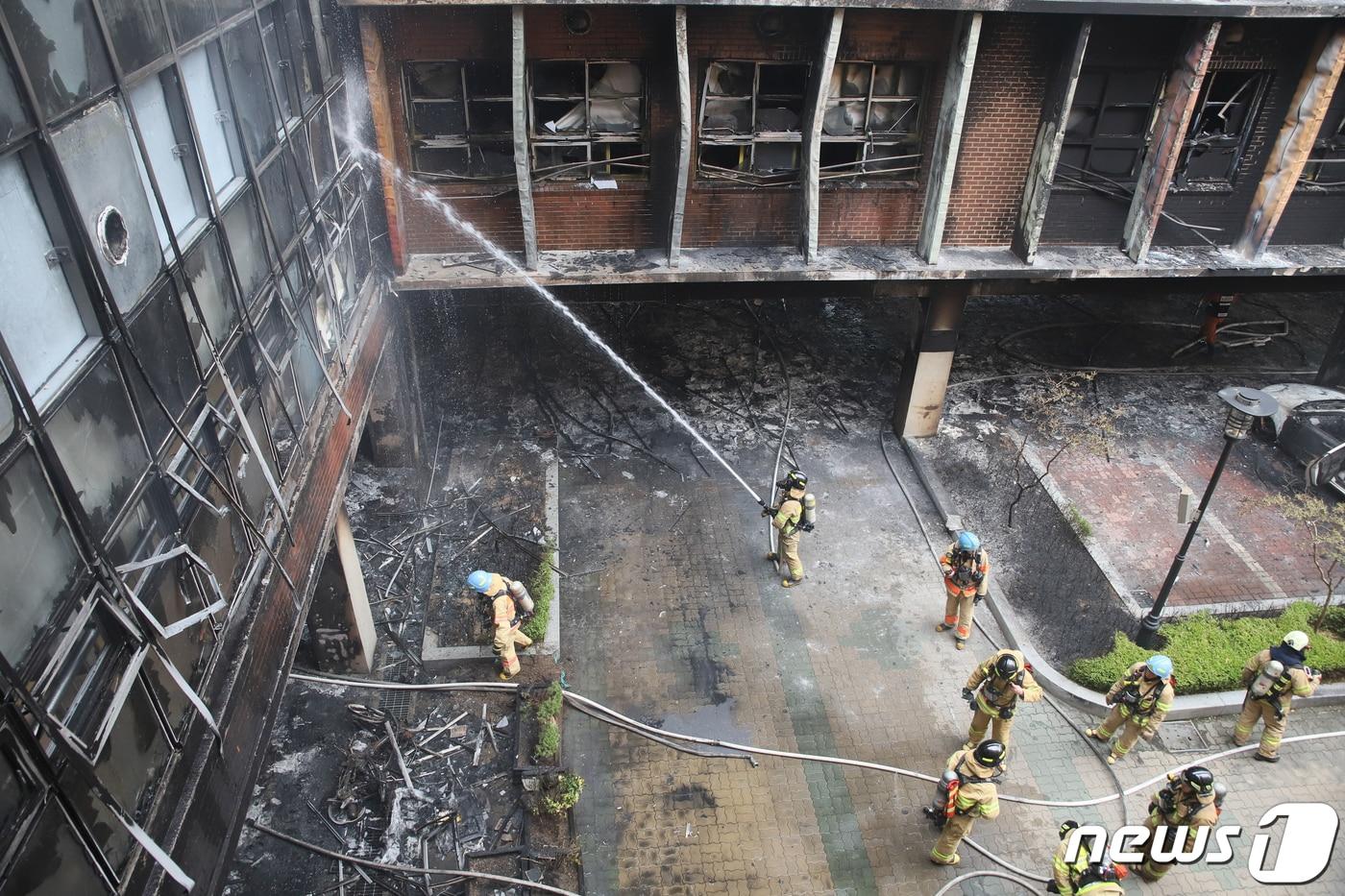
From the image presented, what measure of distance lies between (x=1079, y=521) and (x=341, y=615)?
30.8 feet

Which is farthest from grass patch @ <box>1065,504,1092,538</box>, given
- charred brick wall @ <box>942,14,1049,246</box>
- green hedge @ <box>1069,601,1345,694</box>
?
charred brick wall @ <box>942,14,1049,246</box>

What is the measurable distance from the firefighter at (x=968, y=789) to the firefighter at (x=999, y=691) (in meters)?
0.59

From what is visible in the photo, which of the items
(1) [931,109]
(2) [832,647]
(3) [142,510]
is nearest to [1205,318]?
(1) [931,109]

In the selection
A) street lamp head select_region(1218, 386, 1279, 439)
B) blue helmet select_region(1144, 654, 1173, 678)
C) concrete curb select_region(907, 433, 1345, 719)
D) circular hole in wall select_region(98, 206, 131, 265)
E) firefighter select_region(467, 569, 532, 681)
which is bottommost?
concrete curb select_region(907, 433, 1345, 719)

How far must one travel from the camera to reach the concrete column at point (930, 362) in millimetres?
12398

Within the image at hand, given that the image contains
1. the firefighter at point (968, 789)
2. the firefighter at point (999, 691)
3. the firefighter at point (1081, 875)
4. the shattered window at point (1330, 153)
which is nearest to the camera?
the firefighter at point (1081, 875)

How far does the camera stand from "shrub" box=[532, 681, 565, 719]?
8969 millimetres

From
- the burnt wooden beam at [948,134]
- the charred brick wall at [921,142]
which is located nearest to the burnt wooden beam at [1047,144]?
the burnt wooden beam at [948,134]

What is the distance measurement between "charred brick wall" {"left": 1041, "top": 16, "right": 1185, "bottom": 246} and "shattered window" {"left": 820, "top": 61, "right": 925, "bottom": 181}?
2069mm

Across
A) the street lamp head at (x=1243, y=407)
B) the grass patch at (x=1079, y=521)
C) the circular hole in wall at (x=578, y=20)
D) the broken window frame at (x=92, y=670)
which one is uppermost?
the circular hole in wall at (x=578, y=20)

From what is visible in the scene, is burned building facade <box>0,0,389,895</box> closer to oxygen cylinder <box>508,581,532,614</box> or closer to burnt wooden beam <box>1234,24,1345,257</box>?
oxygen cylinder <box>508,581,532,614</box>

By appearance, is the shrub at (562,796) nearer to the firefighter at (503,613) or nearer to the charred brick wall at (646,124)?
the firefighter at (503,613)

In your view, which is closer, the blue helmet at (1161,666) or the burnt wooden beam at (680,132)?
the blue helmet at (1161,666)

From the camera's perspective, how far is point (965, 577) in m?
9.70
